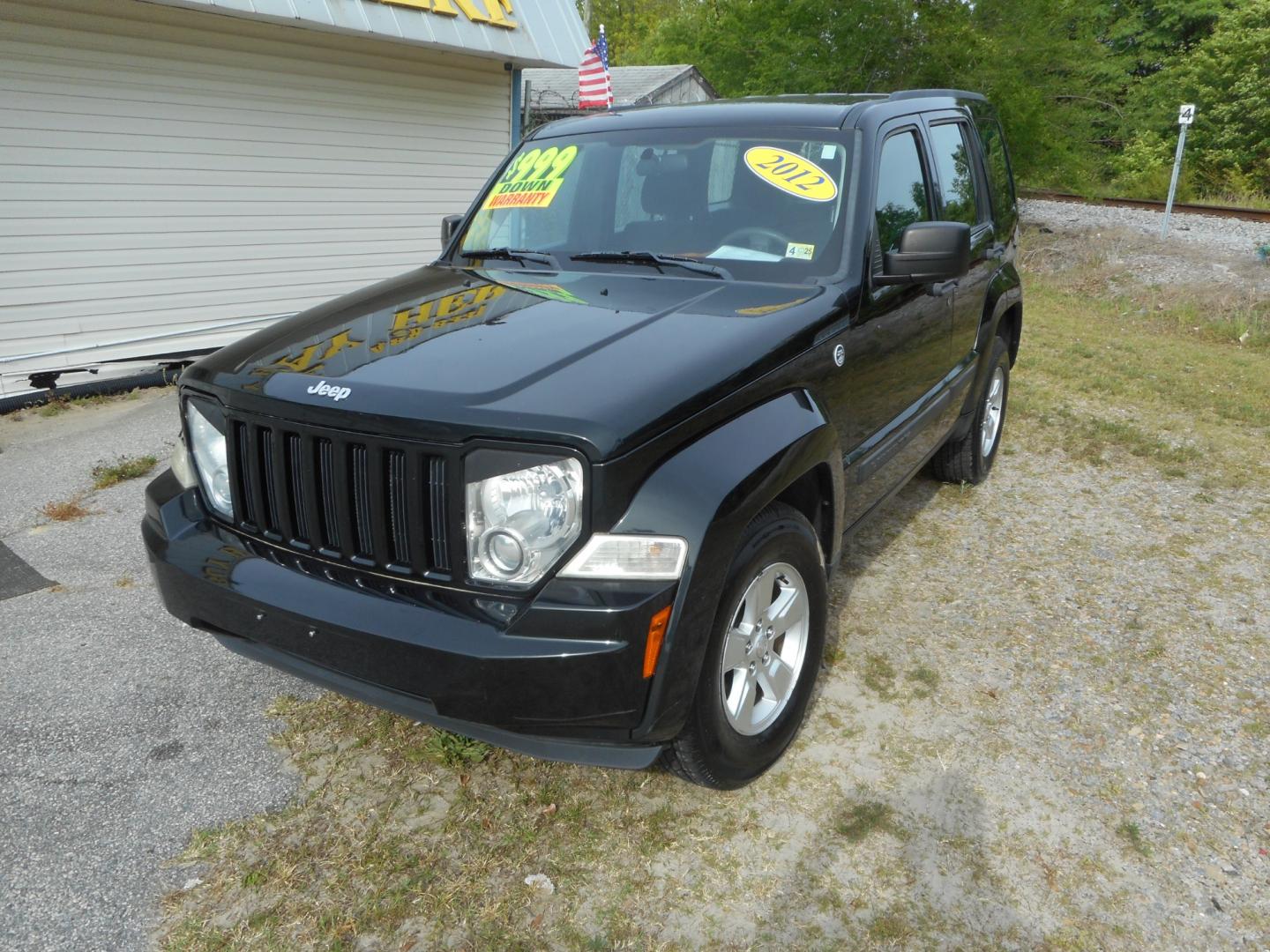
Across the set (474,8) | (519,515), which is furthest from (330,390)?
(474,8)

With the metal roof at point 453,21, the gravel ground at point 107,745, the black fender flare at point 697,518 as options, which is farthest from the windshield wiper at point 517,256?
the metal roof at point 453,21

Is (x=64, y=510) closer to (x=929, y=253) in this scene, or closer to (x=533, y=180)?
(x=533, y=180)

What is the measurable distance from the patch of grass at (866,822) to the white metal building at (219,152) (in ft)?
23.3

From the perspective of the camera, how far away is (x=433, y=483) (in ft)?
A: 7.22

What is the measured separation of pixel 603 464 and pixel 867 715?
1.64 meters

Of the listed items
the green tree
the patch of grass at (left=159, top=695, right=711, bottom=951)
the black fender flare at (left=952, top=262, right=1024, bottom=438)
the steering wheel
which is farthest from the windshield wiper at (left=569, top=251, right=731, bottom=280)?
the green tree

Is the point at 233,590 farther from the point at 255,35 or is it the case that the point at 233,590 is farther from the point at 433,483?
the point at 255,35

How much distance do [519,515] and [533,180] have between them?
220 cm

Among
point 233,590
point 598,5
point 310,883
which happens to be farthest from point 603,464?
point 598,5

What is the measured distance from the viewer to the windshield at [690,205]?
10.6ft

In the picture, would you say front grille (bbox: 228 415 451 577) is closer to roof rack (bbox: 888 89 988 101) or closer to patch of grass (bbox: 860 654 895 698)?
patch of grass (bbox: 860 654 895 698)

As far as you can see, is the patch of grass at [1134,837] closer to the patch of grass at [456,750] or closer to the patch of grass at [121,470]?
the patch of grass at [456,750]

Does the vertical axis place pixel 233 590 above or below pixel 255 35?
below

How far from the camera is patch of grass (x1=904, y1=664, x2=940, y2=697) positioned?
10.9ft
